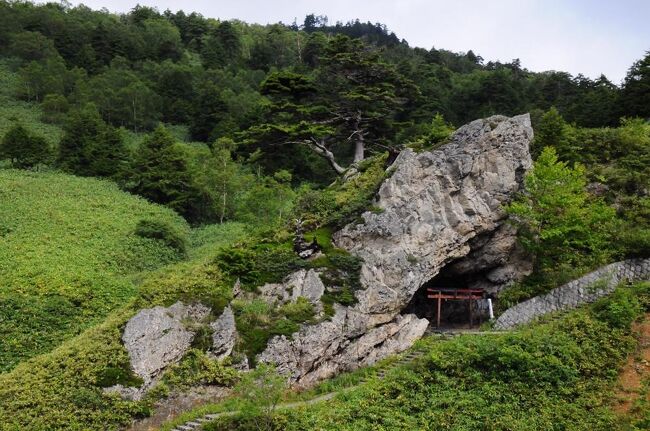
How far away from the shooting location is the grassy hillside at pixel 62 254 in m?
23.5

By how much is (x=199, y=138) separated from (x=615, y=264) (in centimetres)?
4576

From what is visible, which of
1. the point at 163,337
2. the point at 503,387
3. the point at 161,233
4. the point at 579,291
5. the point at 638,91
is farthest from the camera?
the point at 638,91

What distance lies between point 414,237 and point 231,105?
4067 centimetres

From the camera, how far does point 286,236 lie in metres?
24.0

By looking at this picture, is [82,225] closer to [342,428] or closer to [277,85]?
[277,85]

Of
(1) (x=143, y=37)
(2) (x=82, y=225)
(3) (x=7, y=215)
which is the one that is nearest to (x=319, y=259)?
(2) (x=82, y=225)

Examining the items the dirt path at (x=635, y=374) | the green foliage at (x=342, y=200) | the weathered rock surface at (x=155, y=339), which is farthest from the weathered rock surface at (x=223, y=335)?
the dirt path at (x=635, y=374)

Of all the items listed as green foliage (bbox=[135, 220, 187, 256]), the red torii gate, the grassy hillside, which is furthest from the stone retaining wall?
green foliage (bbox=[135, 220, 187, 256])

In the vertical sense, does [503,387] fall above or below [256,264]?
below

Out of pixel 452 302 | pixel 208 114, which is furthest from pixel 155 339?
pixel 208 114

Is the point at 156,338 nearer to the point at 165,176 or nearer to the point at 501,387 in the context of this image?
the point at 501,387

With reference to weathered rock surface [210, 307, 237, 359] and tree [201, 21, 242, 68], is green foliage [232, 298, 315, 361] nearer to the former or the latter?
weathered rock surface [210, 307, 237, 359]

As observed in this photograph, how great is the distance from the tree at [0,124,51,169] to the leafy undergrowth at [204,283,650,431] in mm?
33809

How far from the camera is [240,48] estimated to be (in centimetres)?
9656
